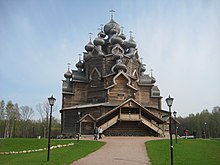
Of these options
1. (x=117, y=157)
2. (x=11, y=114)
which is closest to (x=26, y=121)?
(x=11, y=114)

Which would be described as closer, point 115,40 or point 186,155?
point 186,155

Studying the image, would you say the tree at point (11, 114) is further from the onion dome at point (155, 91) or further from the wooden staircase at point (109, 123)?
the wooden staircase at point (109, 123)

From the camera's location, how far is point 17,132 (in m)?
67.9

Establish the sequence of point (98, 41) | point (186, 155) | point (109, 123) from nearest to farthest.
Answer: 1. point (186, 155)
2. point (109, 123)
3. point (98, 41)

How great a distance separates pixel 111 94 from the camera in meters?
36.7

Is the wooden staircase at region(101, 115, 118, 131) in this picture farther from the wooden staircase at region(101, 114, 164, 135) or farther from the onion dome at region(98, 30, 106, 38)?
the onion dome at region(98, 30, 106, 38)

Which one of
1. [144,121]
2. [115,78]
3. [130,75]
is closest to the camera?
[144,121]

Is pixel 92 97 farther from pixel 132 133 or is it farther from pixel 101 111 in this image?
pixel 132 133

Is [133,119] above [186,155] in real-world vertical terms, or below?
above

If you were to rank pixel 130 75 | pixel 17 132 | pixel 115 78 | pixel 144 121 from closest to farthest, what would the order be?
pixel 144 121
pixel 115 78
pixel 130 75
pixel 17 132

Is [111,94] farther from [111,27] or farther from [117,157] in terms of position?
[117,157]

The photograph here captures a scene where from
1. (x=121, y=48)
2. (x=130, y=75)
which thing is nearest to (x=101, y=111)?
(x=130, y=75)

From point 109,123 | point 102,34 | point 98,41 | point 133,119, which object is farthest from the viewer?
point 102,34

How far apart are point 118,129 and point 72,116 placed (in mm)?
7836
